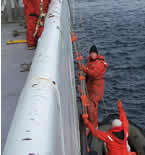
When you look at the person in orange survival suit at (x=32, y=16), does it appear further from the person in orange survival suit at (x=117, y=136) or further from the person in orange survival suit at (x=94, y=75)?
the person in orange survival suit at (x=117, y=136)

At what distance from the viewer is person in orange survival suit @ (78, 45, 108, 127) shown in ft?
21.8

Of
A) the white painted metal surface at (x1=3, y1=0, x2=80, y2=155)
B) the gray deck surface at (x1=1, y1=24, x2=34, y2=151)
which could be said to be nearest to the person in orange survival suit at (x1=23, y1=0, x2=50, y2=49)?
the gray deck surface at (x1=1, y1=24, x2=34, y2=151)

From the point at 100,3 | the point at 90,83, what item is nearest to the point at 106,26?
the point at 100,3

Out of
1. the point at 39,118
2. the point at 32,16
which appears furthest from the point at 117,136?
the point at 39,118

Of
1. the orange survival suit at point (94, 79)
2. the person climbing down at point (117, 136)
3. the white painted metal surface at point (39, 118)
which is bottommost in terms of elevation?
the person climbing down at point (117, 136)

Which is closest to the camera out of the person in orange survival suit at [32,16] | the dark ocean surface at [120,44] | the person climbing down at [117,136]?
the person climbing down at [117,136]

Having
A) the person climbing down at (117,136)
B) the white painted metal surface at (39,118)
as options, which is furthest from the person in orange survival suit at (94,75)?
the white painted metal surface at (39,118)

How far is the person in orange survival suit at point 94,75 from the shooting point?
21.8 ft

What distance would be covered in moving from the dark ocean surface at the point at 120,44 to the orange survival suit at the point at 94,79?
15.0 ft

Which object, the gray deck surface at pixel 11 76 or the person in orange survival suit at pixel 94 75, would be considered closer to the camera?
the gray deck surface at pixel 11 76

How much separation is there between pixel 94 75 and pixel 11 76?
7.52 feet

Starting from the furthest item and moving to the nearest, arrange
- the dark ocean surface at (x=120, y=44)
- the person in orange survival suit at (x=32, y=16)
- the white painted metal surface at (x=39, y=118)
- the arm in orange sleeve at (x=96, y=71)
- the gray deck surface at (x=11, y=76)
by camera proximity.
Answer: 1. the dark ocean surface at (x=120, y=44)
2. the arm in orange sleeve at (x=96, y=71)
3. the person in orange survival suit at (x=32, y=16)
4. the gray deck surface at (x=11, y=76)
5. the white painted metal surface at (x=39, y=118)

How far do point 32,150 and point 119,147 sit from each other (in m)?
5.06

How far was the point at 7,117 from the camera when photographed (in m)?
3.87
